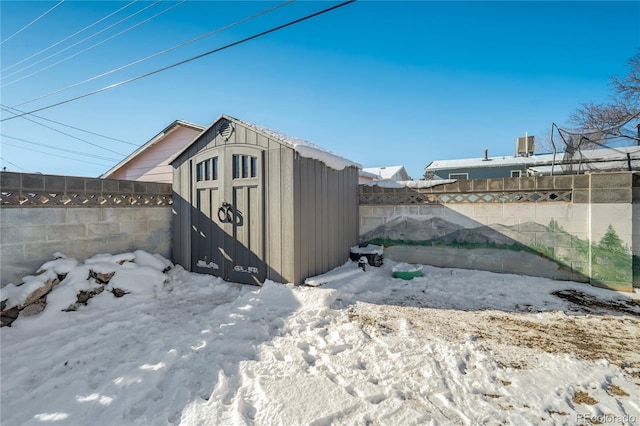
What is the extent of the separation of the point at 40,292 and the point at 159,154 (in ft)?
21.3

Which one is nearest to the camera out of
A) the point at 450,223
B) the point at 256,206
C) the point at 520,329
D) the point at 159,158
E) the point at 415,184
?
the point at 520,329

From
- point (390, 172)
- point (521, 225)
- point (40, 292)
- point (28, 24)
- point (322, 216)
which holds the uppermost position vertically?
point (28, 24)

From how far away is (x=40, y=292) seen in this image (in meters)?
3.31

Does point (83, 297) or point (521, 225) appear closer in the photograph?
point (83, 297)

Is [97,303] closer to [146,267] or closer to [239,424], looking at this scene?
[146,267]

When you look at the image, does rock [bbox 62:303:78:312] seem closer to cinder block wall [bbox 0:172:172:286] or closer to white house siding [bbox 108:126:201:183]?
cinder block wall [bbox 0:172:172:286]

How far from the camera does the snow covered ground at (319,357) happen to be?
5.72ft

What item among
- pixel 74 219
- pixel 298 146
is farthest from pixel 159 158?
pixel 298 146

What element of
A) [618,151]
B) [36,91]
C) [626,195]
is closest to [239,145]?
[626,195]

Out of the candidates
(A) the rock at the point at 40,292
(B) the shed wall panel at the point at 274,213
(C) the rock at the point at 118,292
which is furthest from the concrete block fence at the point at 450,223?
(B) the shed wall panel at the point at 274,213

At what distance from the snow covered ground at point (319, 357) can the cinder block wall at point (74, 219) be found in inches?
14.8

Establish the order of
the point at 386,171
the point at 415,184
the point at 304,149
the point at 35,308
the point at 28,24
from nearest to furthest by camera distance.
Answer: the point at 35,308, the point at 304,149, the point at 415,184, the point at 28,24, the point at 386,171

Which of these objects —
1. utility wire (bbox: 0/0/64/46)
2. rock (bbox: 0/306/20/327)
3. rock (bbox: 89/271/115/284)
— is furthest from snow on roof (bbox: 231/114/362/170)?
utility wire (bbox: 0/0/64/46)

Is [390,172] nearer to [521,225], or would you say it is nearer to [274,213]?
[521,225]
